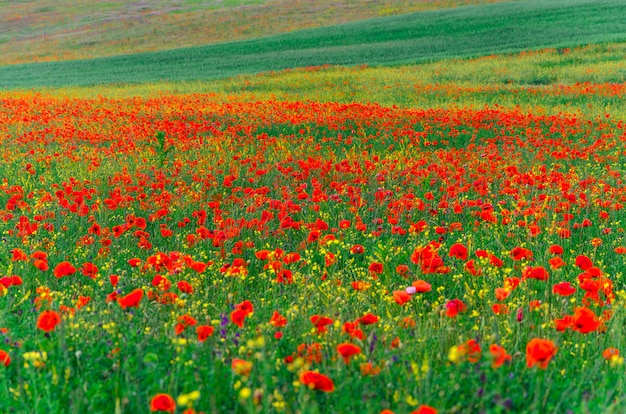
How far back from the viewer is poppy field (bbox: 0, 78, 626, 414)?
201 cm

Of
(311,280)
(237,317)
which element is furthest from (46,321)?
(311,280)

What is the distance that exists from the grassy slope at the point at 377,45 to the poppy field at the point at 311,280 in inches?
745

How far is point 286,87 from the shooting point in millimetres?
19344

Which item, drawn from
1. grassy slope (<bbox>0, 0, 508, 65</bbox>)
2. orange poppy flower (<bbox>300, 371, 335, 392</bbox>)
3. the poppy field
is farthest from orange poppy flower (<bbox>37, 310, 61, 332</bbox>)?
grassy slope (<bbox>0, 0, 508, 65</bbox>)

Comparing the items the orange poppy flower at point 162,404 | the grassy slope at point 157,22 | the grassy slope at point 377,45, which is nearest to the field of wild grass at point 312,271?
the orange poppy flower at point 162,404

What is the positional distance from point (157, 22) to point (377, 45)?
29026 mm

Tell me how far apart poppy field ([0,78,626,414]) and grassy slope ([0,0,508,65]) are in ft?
124

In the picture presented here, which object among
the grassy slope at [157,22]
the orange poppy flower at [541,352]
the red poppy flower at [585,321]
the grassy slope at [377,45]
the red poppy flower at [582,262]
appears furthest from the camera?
the grassy slope at [157,22]

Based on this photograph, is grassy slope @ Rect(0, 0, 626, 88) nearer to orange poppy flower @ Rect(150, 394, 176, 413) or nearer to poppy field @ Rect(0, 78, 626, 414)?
poppy field @ Rect(0, 78, 626, 414)

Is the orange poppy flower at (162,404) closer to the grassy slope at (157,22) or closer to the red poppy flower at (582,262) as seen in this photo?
the red poppy flower at (582,262)

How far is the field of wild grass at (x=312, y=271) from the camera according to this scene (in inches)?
79.2

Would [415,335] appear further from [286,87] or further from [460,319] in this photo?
[286,87]

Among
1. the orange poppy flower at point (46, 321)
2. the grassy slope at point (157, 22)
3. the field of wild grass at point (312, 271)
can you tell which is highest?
the grassy slope at point (157, 22)

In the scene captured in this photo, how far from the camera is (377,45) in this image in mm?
31359
